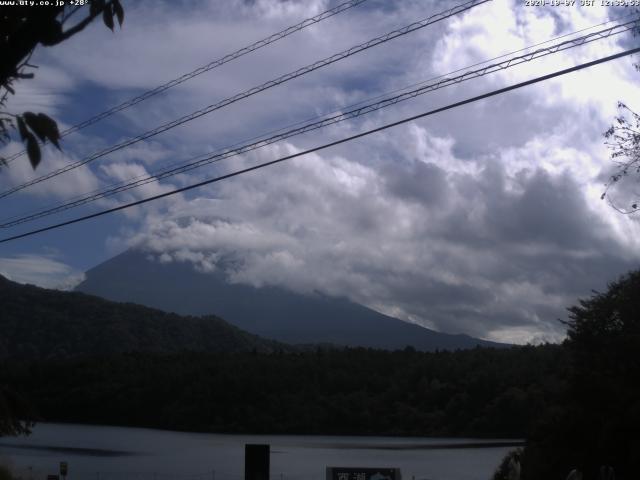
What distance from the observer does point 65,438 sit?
81312 mm

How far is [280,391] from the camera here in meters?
93.2

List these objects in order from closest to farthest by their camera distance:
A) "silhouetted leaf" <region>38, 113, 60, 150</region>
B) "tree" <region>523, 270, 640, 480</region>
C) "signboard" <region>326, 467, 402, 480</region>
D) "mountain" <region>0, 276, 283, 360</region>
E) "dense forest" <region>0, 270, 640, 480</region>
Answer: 1. "silhouetted leaf" <region>38, 113, 60, 150</region>
2. "signboard" <region>326, 467, 402, 480</region>
3. "tree" <region>523, 270, 640, 480</region>
4. "dense forest" <region>0, 270, 640, 480</region>
5. "mountain" <region>0, 276, 283, 360</region>

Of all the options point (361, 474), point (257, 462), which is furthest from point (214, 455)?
point (361, 474)

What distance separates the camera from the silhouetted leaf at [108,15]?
4.81m

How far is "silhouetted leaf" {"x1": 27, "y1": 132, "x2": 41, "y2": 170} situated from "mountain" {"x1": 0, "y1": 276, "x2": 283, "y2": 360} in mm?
95818

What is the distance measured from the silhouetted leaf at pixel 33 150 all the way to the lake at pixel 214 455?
38666 mm

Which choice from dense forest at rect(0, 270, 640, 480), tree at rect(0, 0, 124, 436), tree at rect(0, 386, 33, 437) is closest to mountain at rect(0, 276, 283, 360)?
dense forest at rect(0, 270, 640, 480)

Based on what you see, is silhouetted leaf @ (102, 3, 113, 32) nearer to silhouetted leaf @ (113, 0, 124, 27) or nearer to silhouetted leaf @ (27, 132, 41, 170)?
silhouetted leaf @ (113, 0, 124, 27)

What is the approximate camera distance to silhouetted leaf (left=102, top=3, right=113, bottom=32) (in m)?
4.81

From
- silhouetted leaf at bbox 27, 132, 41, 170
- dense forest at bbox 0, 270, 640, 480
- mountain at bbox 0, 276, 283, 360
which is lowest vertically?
silhouetted leaf at bbox 27, 132, 41, 170

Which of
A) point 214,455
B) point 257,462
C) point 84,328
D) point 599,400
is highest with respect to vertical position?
point 84,328

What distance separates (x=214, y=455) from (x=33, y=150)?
206ft

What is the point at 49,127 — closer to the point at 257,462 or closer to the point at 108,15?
the point at 108,15

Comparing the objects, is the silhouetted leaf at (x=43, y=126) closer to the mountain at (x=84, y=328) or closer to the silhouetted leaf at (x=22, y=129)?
the silhouetted leaf at (x=22, y=129)
